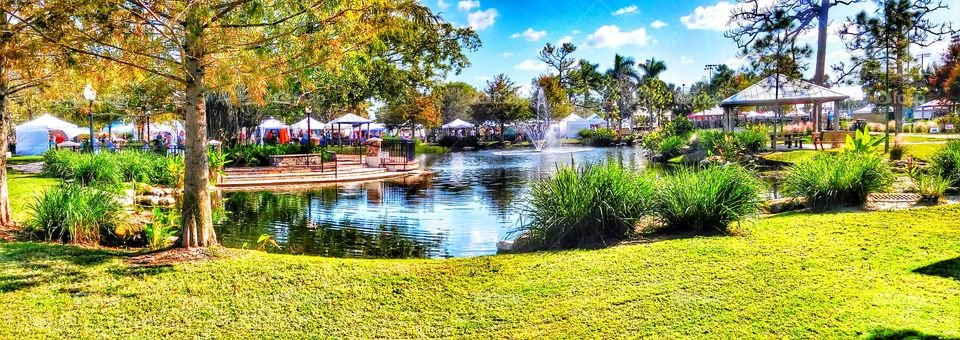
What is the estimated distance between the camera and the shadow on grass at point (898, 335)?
4156 millimetres

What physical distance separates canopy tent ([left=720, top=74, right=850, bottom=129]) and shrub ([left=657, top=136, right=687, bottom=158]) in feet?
8.67

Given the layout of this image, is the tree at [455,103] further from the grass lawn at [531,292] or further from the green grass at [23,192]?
the grass lawn at [531,292]

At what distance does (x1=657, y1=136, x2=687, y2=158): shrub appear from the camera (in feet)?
95.2

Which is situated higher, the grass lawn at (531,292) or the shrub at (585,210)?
the shrub at (585,210)

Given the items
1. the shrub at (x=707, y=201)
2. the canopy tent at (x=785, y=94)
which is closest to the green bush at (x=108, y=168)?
the shrub at (x=707, y=201)

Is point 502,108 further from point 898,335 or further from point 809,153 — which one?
point 898,335

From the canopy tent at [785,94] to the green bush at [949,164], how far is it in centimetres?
1478

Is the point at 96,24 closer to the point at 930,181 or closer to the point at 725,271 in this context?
the point at 725,271

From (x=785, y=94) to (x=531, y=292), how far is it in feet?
82.5

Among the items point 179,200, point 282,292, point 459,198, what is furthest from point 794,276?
point 179,200

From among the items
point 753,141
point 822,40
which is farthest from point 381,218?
point 822,40

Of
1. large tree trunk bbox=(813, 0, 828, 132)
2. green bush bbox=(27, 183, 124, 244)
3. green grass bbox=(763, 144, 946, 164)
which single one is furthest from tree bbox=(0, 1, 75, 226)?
large tree trunk bbox=(813, 0, 828, 132)

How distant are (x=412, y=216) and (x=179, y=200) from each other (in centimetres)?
597

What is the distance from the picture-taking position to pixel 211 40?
22.4 feet
